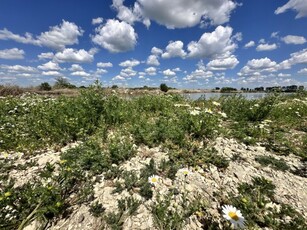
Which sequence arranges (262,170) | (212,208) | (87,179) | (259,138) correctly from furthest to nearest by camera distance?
1. (259,138)
2. (262,170)
3. (87,179)
4. (212,208)

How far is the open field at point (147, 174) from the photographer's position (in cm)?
210

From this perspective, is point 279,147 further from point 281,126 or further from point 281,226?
point 281,226

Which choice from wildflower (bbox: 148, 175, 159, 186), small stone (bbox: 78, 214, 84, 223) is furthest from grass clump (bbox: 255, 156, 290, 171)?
small stone (bbox: 78, 214, 84, 223)

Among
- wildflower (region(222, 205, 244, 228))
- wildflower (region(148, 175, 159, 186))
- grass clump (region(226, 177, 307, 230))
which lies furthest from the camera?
wildflower (region(148, 175, 159, 186))

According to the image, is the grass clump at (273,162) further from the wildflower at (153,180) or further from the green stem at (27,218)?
the green stem at (27,218)

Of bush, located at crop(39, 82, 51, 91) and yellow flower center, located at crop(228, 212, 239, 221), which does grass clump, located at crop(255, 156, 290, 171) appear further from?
bush, located at crop(39, 82, 51, 91)

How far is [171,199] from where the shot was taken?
2346mm

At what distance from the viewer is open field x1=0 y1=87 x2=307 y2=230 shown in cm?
210

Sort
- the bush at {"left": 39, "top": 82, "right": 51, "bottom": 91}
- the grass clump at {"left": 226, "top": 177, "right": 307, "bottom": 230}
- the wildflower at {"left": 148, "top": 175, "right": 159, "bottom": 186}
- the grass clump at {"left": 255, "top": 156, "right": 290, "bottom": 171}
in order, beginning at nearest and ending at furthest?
the grass clump at {"left": 226, "top": 177, "right": 307, "bottom": 230}, the wildflower at {"left": 148, "top": 175, "right": 159, "bottom": 186}, the grass clump at {"left": 255, "top": 156, "right": 290, "bottom": 171}, the bush at {"left": 39, "top": 82, "right": 51, "bottom": 91}

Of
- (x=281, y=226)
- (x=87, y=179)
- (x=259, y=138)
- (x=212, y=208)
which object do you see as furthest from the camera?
(x=259, y=138)

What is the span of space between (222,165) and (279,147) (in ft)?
5.57

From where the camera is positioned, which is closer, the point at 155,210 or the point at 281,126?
the point at 155,210

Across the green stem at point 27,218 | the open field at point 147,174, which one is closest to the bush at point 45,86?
the open field at point 147,174

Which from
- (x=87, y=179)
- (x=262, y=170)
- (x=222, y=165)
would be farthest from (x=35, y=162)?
(x=262, y=170)
